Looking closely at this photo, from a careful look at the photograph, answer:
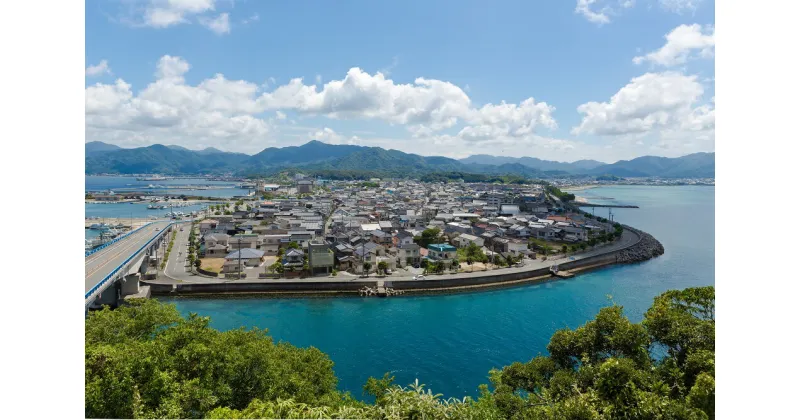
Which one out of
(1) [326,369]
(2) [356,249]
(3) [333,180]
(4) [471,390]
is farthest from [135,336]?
(3) [333,180]

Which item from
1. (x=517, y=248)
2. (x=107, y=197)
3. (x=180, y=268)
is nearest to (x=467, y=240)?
(x=517, y=248)

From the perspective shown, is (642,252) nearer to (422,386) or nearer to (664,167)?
(422,386)

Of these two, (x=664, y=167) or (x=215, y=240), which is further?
(x=664, y=167)

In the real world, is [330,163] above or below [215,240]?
above

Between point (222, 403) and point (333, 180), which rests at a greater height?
point (333, 180)

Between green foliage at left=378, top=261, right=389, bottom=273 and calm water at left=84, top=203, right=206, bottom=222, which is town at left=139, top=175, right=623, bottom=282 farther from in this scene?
calm water at left=84, top=203, right=206, bottom=222

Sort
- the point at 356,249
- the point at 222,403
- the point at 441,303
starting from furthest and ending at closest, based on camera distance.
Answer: the point at 356,249, the point at 441,303, the point at 222,403
